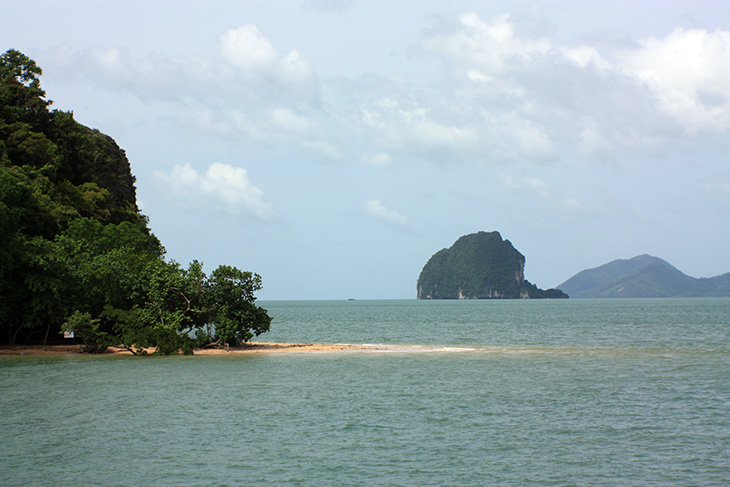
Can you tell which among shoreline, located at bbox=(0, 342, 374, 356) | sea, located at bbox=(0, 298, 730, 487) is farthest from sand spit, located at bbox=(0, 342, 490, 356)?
sea, located at bbox=(0, 298, 730, 487)

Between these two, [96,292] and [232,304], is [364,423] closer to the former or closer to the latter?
[232,304]

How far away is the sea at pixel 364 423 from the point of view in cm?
1457

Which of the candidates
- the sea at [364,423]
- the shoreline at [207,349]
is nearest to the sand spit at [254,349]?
the shoreline at [207,349]

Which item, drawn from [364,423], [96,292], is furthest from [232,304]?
[364,423]

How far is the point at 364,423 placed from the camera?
1991 centimetres

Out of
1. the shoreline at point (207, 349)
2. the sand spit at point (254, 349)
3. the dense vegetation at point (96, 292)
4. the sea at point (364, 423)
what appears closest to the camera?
the sea at point (364, 423)

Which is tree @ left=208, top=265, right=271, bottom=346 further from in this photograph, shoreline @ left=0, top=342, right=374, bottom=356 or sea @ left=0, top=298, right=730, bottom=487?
sea @ left=0, top=298, right=730, bottom=487

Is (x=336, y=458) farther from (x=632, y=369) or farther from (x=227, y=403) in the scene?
(x=632, y=369)

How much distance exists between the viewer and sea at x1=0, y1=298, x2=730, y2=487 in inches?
574

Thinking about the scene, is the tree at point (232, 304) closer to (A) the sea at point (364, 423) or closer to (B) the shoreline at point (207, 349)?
(B) the shoreline at point (207, 349)

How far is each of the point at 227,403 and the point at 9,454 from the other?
8.18 meters

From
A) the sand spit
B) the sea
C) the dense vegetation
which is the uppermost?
the dense vegetation

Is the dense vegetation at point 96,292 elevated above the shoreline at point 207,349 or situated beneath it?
elevated above

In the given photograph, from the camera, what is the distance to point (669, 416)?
2052cm
